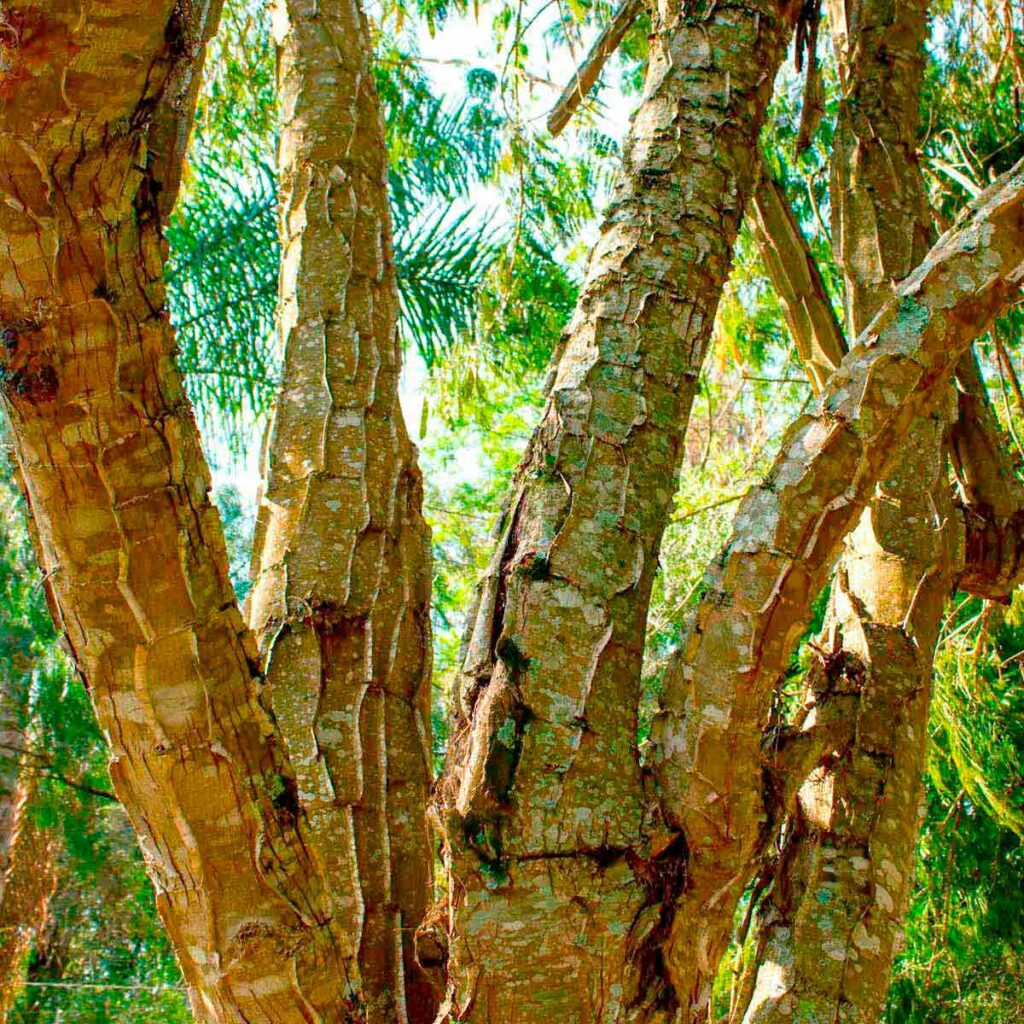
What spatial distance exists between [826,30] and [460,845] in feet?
10.7

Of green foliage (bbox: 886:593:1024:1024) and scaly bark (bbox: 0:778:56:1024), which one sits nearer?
green foliage (bbox: 886:593:1024:1024)

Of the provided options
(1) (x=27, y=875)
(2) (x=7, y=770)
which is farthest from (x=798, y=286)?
(1) (x=27, y=875)

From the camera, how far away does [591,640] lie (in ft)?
3.48

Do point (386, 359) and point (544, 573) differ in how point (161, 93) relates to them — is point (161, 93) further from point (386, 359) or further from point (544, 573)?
point (386, 359)

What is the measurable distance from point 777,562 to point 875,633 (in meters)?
0.55

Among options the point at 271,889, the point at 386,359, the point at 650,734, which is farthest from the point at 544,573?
the point at 386,359

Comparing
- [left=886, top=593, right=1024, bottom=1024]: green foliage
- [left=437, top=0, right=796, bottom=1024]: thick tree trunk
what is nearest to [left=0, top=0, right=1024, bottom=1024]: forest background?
[left=886, top=593, right=1024, bottom=1024]: green foliage

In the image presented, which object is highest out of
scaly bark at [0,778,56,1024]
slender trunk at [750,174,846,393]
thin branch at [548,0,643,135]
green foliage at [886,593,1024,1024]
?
thin branch at [548,0,643,135]

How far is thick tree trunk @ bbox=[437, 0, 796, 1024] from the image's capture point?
3.18 feet

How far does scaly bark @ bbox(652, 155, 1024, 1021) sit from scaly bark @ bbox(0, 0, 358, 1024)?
1.15 ft

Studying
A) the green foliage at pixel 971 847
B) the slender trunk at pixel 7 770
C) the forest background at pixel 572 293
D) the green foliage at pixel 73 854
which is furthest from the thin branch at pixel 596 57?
the green foliage at pixel 73 854

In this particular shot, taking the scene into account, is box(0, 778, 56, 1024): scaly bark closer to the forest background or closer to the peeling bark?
the forest background

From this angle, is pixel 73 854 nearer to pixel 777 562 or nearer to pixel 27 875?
pixel 27 875

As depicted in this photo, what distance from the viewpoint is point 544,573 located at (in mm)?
1074
